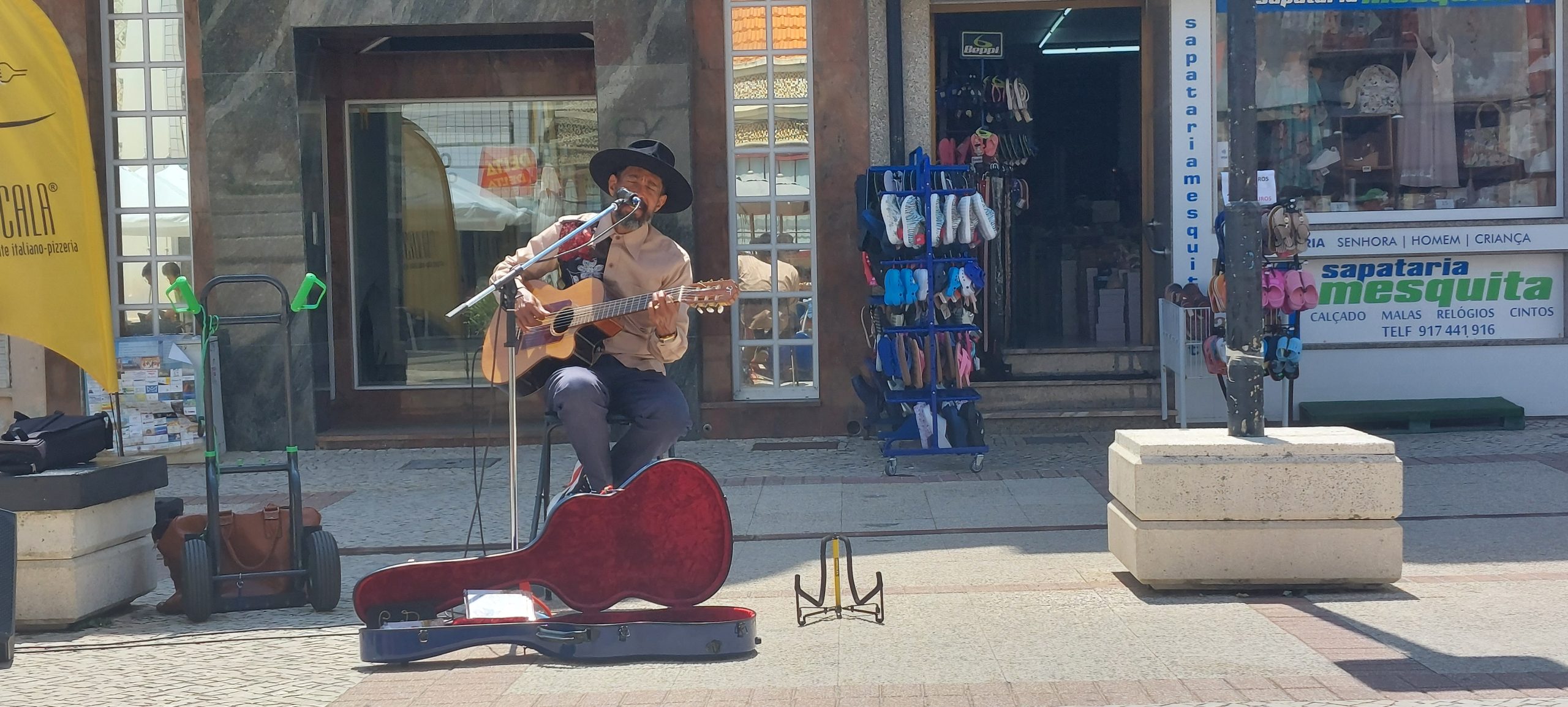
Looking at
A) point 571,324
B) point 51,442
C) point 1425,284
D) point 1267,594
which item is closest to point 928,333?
point 1267,594

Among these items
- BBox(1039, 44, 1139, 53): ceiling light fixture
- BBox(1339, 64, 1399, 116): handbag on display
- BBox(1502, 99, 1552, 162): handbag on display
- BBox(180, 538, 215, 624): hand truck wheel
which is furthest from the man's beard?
BBox(1039, 44, 1139, 53): ceiling light fixture

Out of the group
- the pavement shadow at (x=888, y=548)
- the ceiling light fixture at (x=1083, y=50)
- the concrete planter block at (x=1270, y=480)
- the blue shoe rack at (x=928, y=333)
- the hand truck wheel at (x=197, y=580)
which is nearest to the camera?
the concrete planter block at (x=1270, y=480)

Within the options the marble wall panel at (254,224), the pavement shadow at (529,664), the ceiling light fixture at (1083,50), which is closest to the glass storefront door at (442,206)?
the marble wall panel at (254,224)

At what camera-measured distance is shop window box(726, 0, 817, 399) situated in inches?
418

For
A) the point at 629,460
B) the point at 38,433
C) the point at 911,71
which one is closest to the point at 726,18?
the point at 911,71

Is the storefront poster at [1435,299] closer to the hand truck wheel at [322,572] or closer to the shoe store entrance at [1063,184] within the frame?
the shoe store entrance at [1063,184]

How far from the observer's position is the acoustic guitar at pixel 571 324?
567 cm

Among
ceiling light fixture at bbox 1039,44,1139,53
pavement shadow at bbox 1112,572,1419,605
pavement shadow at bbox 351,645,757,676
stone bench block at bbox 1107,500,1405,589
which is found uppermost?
ceiling light fixture at bbox 1039,44,1139,53

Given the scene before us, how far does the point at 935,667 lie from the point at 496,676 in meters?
1.45

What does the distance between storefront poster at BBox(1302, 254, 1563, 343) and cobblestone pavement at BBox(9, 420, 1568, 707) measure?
2.31 m

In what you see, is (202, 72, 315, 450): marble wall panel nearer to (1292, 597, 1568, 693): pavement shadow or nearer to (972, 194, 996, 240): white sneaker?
(972, 194, 996, 240): white sneaker

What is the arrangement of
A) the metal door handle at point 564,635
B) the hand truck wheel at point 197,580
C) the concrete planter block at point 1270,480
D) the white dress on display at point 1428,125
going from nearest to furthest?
the metal door handle at point 564,635 → the concrete planter block at point 1270,480 → the hand truck wheel at point 197,580 → the white dress on display at point 1428,125

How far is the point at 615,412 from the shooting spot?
607 cm

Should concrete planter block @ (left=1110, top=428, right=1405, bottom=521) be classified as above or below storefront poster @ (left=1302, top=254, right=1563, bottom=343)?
below
